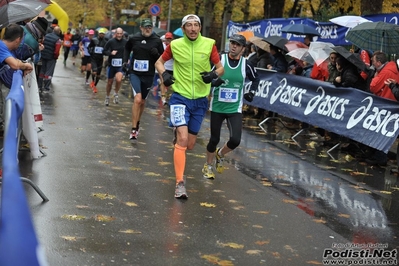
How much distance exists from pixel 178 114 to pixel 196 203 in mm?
1101

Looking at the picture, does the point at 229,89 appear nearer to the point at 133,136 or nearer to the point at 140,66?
the point at 133,136

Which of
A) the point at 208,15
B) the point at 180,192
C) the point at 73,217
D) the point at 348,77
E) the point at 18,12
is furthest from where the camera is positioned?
the point at 208,15

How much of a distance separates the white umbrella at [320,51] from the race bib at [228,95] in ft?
21.4

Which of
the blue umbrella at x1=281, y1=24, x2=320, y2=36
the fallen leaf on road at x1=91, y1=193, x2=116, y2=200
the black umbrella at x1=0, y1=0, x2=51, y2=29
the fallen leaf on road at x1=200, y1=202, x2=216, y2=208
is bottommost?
the fallen leaf on road at x1=200, y1=202, x2=216, y2=208

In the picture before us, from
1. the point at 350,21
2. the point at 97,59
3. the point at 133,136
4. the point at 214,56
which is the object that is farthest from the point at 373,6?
the point at 214,56

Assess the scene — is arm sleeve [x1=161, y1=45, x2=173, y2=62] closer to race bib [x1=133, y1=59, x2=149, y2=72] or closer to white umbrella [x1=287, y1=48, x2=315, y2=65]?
race bib [x1=133, y1=59, x2=149, y2=72]

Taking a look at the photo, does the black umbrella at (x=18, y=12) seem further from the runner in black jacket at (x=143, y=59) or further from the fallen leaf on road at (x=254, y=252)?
the fallen leaf on road at (x=254, y=252)

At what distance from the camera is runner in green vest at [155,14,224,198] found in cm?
872

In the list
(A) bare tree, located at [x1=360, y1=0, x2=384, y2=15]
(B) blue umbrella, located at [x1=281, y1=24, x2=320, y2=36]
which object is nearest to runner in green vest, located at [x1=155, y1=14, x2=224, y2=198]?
(B) blue umbrella, located at [x1=281, y1=24, x2=320, y2=36]

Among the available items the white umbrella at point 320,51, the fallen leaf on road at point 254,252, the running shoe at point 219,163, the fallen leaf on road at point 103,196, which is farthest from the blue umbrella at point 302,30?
the fallen leaf on road at point 254,252

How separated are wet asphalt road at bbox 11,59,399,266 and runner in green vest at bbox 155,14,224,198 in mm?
683

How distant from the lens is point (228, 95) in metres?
9.70

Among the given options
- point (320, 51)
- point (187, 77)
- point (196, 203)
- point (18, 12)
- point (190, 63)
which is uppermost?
point (18, 12)

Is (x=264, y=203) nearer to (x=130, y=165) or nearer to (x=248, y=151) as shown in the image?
(x=130, y=165)
